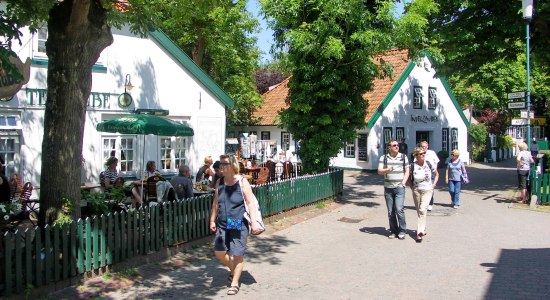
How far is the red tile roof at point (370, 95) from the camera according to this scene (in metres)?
26.0

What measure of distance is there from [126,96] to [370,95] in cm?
1614

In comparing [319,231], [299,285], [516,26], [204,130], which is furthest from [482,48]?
[299,285]

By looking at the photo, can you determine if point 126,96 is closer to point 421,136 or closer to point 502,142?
point 421,136

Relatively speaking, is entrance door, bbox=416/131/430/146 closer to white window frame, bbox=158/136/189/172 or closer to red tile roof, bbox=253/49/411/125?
red tile roof, bbox=253/49/411/125

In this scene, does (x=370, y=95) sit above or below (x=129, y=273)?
above

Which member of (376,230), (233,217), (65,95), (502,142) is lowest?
(376,230)

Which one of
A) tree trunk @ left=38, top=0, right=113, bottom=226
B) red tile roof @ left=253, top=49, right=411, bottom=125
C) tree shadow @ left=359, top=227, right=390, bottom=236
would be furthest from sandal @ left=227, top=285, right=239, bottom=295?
red tile roof @ left=253, top=49, right=411, bottom=125

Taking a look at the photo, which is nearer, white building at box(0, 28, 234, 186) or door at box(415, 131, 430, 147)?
white building at box(0, 28, 234, 186)

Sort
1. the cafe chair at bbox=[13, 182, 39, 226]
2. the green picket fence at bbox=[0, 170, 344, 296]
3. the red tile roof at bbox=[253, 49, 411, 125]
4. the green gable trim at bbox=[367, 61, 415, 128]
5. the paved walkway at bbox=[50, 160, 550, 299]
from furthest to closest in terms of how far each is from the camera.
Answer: the red tile roof at bbox=[253, 49, 411, 125] < the green gable trim at bbox=[367, 61, 415, 128] < the cafe chair at bbox=[13, 182, 39, 226] < the paved walkway at bbox=[50, 160, 550, 299] < the green picket fence at bbox=[0, 170, 344, 296]

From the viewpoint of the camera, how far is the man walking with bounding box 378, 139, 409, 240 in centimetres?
927

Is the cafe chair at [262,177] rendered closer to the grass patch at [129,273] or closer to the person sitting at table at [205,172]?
the person sitting at table at [205,172]

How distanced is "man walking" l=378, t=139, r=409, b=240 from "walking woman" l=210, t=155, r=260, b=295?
3.87m

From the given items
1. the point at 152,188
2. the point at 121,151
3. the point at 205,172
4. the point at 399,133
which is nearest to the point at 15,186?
the point at 152,188

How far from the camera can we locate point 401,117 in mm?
27828
